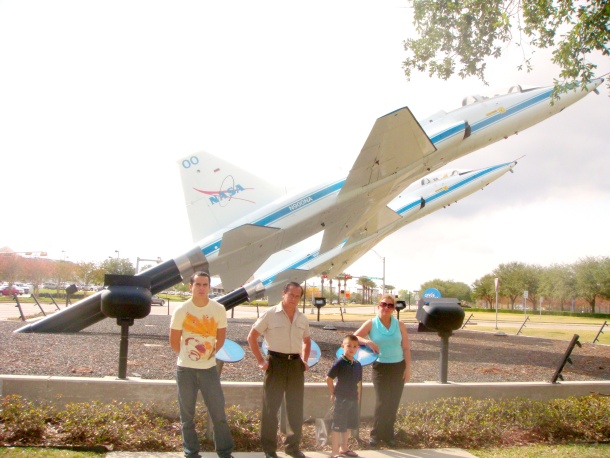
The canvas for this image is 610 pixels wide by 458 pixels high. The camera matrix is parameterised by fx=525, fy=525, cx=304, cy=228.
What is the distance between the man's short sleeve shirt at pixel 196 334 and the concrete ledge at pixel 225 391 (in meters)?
1.34

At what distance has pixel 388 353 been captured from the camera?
570cm

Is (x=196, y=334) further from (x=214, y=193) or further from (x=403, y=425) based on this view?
(x=214, y=193)

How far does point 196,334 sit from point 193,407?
630mm

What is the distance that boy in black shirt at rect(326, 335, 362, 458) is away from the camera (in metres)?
4.88

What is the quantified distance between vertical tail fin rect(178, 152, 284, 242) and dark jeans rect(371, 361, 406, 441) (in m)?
10.5

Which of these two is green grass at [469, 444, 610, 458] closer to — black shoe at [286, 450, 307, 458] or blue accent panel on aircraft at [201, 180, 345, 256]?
black shoe at [286, 450, 307, 458]

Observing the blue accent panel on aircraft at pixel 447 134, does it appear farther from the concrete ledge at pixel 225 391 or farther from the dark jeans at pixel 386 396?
the dark jeans at pixel 386 396

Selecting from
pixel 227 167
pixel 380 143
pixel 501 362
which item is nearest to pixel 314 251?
pixel 227 167

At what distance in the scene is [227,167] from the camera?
15969mm

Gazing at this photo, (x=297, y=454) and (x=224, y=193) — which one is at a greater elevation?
(x=224, y=193)

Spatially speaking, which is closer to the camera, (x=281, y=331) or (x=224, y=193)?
(x=281, y=331)

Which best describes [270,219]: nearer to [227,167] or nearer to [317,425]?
[227,167]

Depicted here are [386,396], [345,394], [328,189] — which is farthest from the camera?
[328,189]

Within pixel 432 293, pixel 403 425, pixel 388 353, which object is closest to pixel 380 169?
pixel 432 293
